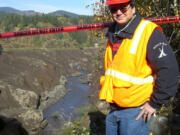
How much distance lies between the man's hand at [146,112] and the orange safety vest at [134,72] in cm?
6

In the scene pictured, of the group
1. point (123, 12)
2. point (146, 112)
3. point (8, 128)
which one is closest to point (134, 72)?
point (146, 112)

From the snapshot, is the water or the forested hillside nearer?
the water

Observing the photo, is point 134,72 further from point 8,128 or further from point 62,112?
point 62,112

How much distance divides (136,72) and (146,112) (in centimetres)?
40

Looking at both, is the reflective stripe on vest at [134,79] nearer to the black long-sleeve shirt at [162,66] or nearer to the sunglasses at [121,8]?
the black long-sleeve shirt at [162,66]

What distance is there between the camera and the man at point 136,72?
186cm

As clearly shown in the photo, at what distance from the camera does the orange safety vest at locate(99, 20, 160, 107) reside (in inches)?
76.2

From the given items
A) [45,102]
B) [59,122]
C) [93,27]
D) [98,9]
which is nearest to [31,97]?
[45,102]

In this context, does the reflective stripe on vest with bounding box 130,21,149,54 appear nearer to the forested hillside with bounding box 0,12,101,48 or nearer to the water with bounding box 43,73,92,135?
the water with bounding box 43,73,92,135

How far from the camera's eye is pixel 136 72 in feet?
6.61

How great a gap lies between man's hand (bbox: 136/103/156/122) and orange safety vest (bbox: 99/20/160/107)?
0.06 m

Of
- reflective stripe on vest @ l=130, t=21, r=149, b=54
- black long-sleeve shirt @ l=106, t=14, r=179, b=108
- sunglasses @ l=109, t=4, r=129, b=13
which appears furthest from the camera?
sunglasses @ l=109, t=4, r=129, b=13

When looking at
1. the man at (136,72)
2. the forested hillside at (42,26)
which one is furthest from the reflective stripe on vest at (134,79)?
the forested hillside at (42,26)

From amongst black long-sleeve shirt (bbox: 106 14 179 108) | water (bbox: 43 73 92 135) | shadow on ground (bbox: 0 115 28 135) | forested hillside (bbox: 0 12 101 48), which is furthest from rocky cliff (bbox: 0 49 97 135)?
forested hillside (bbox: 0 12 101 48)
